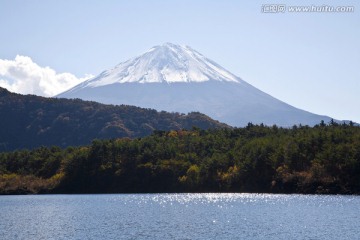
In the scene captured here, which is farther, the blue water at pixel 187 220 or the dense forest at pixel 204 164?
the dense forest at pixel 204 164

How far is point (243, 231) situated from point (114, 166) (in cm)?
8832

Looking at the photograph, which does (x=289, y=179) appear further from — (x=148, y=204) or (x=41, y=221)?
(x=41, y=221)

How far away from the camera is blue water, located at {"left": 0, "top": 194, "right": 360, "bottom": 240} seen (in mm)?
61625

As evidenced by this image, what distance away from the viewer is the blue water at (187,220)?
6162 centimetres

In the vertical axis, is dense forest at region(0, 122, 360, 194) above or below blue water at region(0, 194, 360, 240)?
above

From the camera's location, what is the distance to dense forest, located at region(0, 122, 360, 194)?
394ft

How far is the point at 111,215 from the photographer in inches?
3327

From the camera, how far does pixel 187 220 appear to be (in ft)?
249

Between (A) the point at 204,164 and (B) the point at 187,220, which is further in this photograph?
(A) the point at 204,164

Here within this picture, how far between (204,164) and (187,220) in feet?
208

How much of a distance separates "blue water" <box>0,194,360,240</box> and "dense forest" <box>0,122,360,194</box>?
57.7ft

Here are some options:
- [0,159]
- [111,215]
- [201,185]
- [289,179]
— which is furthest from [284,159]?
[0,159]

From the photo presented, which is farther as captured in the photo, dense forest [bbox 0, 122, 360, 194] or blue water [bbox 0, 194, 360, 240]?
dense forest [bbox 0, 122, 360, 194]

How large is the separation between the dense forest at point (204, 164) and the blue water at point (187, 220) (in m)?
17.6
